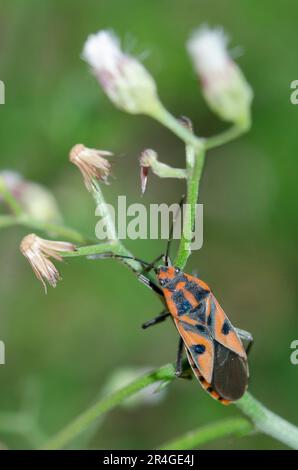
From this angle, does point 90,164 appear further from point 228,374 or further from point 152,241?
point 152,241

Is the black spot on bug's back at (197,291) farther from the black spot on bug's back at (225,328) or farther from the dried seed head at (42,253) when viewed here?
the dried seed head at (42,253)

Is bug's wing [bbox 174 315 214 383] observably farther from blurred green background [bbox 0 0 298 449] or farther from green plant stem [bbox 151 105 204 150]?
blurred green background [bbox 0 0 298 449]

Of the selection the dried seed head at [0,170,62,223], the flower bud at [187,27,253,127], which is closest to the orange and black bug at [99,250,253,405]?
the flower bud at [187,27,253,127]

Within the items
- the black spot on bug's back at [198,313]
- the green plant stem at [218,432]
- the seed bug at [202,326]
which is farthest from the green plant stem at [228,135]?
the green plant stem at [218,432]

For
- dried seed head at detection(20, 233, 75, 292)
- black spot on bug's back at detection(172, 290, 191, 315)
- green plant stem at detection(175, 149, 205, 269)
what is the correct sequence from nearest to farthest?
green plant stem at detection(175, 149, 205, 269), dried seed head at detection(20, 233, 75, 292), black spot on bug's back at detection(172, 290, 191, 315)

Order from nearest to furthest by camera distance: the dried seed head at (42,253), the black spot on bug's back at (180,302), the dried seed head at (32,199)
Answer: the dried seed head at (42,253) < the black spot on bug's back at (180,302) < the dried seed head at (32,199)

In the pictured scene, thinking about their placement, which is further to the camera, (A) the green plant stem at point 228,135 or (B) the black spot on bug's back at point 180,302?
(B) the black spot on bug's back at point 180,302

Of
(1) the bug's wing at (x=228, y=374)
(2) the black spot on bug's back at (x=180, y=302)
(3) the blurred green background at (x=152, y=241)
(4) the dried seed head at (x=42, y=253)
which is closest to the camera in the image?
(4) the dried seed head at (x=42, y=253)
